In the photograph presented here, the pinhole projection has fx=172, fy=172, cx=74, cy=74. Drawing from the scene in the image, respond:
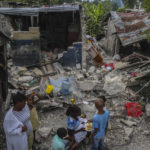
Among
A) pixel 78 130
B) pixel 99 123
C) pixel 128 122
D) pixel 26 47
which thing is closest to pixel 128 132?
pixel 128 122

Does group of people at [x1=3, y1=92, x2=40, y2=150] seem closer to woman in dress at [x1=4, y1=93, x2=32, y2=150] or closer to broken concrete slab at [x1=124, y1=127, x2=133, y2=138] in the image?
woman in dress at [x1=4, y1=93, x2=32, y2=150]

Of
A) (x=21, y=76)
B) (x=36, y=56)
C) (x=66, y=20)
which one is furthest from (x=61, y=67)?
(x=66, y=20)

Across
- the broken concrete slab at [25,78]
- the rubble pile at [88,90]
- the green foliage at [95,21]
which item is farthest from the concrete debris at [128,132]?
the green foliage at [95,21]

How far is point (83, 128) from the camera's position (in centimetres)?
377

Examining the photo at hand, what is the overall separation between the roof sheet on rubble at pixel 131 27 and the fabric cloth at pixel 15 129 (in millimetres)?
8666

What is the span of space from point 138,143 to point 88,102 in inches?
86.4

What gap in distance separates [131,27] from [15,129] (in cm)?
1002

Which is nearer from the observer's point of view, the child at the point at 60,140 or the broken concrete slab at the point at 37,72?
the child at the point at 60,140

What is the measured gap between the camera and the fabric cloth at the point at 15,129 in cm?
271

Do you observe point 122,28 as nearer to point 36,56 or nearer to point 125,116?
point 36,56

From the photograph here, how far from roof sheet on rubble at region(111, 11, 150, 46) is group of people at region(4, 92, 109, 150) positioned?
7.80 m

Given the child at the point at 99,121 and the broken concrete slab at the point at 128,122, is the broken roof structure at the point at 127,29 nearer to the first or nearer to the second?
the broken concrete slab at the point at 128,122

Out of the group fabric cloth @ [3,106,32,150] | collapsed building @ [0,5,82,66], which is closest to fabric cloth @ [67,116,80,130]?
fabric cloth @ [3,106,32,150]

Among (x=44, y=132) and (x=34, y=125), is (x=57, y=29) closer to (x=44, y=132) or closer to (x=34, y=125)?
(x=44, y=132)
